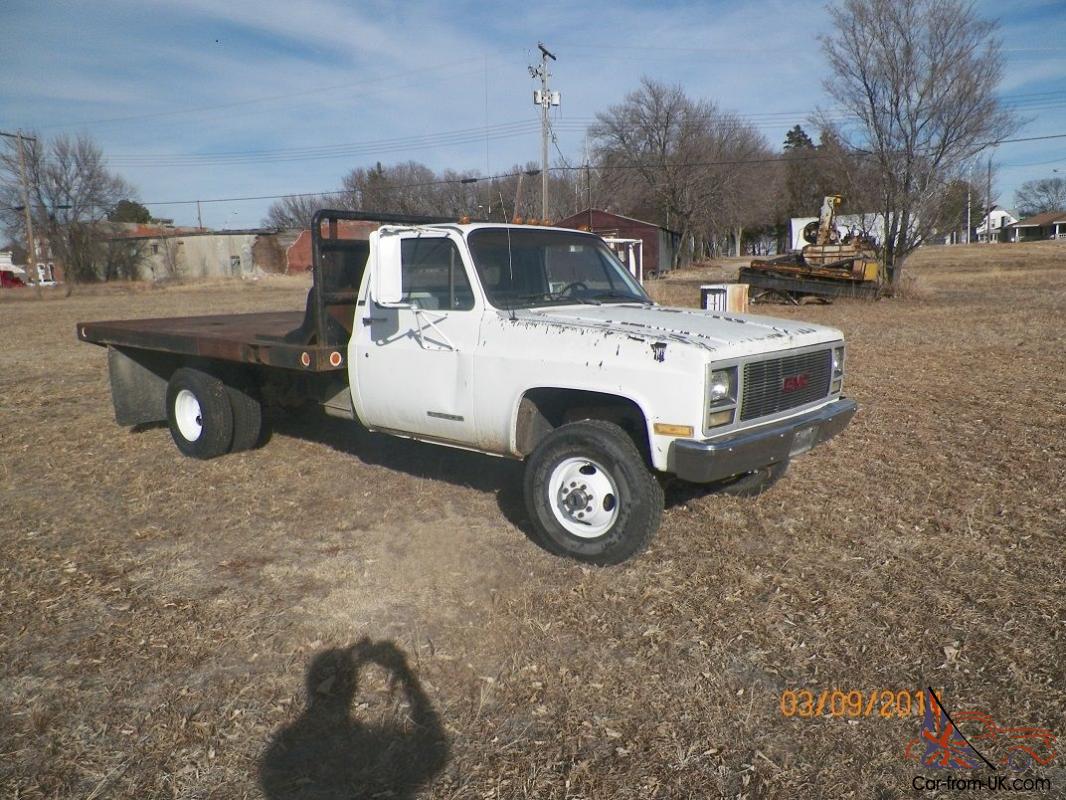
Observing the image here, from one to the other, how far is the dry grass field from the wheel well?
0.68 meters

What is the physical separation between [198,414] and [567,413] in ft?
12.2

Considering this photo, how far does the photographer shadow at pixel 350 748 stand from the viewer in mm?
2814

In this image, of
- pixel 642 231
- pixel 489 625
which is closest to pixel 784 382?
pixel 489 625

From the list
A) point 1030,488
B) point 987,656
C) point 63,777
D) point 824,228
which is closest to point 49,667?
point 63,777

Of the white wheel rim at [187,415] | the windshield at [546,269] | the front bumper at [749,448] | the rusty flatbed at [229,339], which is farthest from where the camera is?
the white wheel rim at [187,415]

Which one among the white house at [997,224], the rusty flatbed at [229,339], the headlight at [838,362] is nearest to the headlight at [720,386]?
the headlight at [838,362]

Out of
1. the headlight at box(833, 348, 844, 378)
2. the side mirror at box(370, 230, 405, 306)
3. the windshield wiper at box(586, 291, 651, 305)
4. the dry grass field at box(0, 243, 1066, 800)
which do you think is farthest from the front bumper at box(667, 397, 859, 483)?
the side mirror at box(370, 230, 405, 306)

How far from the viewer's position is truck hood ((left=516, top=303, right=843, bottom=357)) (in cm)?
418

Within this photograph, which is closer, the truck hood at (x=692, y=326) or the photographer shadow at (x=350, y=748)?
the photographer shadow at (x=350, y=748)

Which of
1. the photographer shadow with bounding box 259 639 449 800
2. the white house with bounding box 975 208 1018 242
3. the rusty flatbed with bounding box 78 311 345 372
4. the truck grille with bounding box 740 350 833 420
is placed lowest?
the photographer shadow with bounding box 259 639 449 800

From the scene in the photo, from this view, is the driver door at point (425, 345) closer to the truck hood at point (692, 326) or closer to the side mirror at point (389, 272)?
the side mirror at point (389, 272)

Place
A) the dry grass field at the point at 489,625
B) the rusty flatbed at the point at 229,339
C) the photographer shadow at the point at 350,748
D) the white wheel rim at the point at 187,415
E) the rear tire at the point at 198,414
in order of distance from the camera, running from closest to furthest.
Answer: the photographer shadow at the point at 350,748 < the dry grass field at the point at 489,625 < the rusty flatbed at the point at 229,339 < the rear tire at the point at 198,414 < the white wheel rim at the point at 187,415

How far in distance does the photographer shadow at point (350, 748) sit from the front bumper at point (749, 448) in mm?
1626

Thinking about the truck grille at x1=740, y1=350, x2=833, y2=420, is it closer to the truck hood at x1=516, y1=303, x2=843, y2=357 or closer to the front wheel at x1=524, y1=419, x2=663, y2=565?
the truck hood at x1=516, y1=303, x2=843, y2=357
